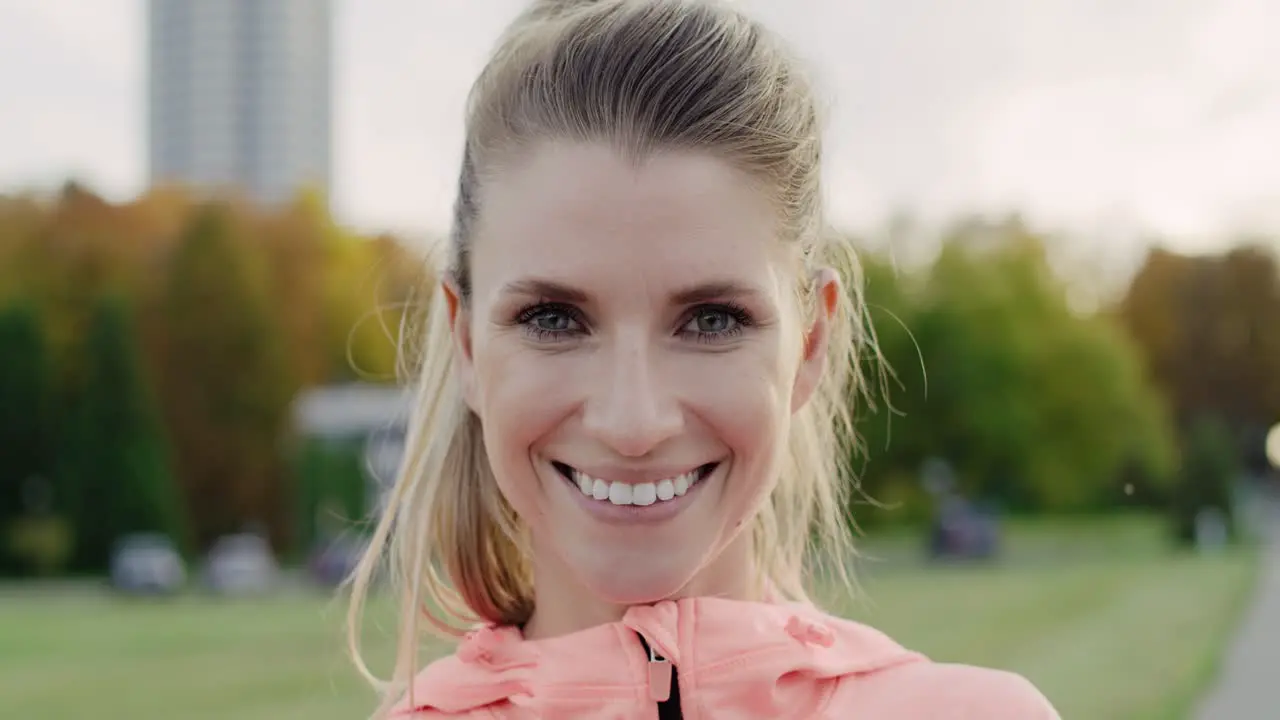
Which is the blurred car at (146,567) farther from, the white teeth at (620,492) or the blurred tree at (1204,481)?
the white teeth at (620,492)

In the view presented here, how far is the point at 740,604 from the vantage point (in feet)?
5.17

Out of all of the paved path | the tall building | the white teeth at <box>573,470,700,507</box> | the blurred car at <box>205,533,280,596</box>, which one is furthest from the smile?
the tall building

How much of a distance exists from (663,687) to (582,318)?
15.9 inches

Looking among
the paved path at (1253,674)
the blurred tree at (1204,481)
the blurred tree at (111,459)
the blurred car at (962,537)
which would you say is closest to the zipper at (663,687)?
the paved path at (1253,674)

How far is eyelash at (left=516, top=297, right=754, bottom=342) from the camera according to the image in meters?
1.50

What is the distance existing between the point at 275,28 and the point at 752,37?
9822 centimetres

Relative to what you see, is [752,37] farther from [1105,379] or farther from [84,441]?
[1105,379]

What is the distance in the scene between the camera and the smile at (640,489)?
4.87 ft

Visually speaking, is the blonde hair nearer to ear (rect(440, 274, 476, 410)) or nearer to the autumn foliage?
ear (rect(440, 274, 476, 410))

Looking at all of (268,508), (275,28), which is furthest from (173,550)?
(275,28)

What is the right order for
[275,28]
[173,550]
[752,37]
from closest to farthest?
1. [752,37]
2. [173,550]
3. [275,28]

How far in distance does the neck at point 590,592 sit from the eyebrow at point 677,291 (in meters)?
0.34

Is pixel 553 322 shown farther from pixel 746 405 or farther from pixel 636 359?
pixel 746 405

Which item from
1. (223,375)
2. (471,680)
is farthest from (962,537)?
(471,680)
